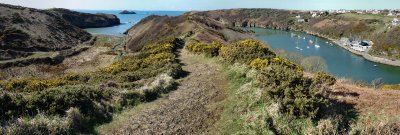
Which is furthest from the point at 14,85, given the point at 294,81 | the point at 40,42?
the point at 40,42

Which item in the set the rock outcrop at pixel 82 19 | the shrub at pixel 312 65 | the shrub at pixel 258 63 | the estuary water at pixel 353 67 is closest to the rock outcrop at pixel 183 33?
the shrub at pixel 312 65

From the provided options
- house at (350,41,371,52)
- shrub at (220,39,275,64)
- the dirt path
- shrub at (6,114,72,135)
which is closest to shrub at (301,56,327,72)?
shrub at (220,39,275,64)

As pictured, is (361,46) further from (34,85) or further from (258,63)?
(34,85)

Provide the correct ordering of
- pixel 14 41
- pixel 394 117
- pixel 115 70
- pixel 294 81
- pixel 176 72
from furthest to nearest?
pixel 14 41 → pixel 115 70 → pixel 176 72 → pixel 294 81 → pixel 394 117

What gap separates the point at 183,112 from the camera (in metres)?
18.9

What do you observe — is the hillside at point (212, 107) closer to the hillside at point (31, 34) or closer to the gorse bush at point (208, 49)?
the gorse bush at point (208, 49)

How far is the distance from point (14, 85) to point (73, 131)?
1539 cm

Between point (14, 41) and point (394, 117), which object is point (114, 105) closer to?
point (394, 117)

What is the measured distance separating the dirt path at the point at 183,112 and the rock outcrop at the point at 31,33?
47.6m

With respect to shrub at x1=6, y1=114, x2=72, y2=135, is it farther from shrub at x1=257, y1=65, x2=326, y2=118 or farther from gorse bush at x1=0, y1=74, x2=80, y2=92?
gorse bush at x1=0, y1=74, x2=80, y2=92

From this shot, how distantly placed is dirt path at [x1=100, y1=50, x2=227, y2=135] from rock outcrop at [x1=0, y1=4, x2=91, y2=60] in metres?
47.6

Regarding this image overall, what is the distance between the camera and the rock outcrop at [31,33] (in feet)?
230

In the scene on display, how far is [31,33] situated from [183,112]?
73.8 metres

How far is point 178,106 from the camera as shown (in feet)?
66.0
